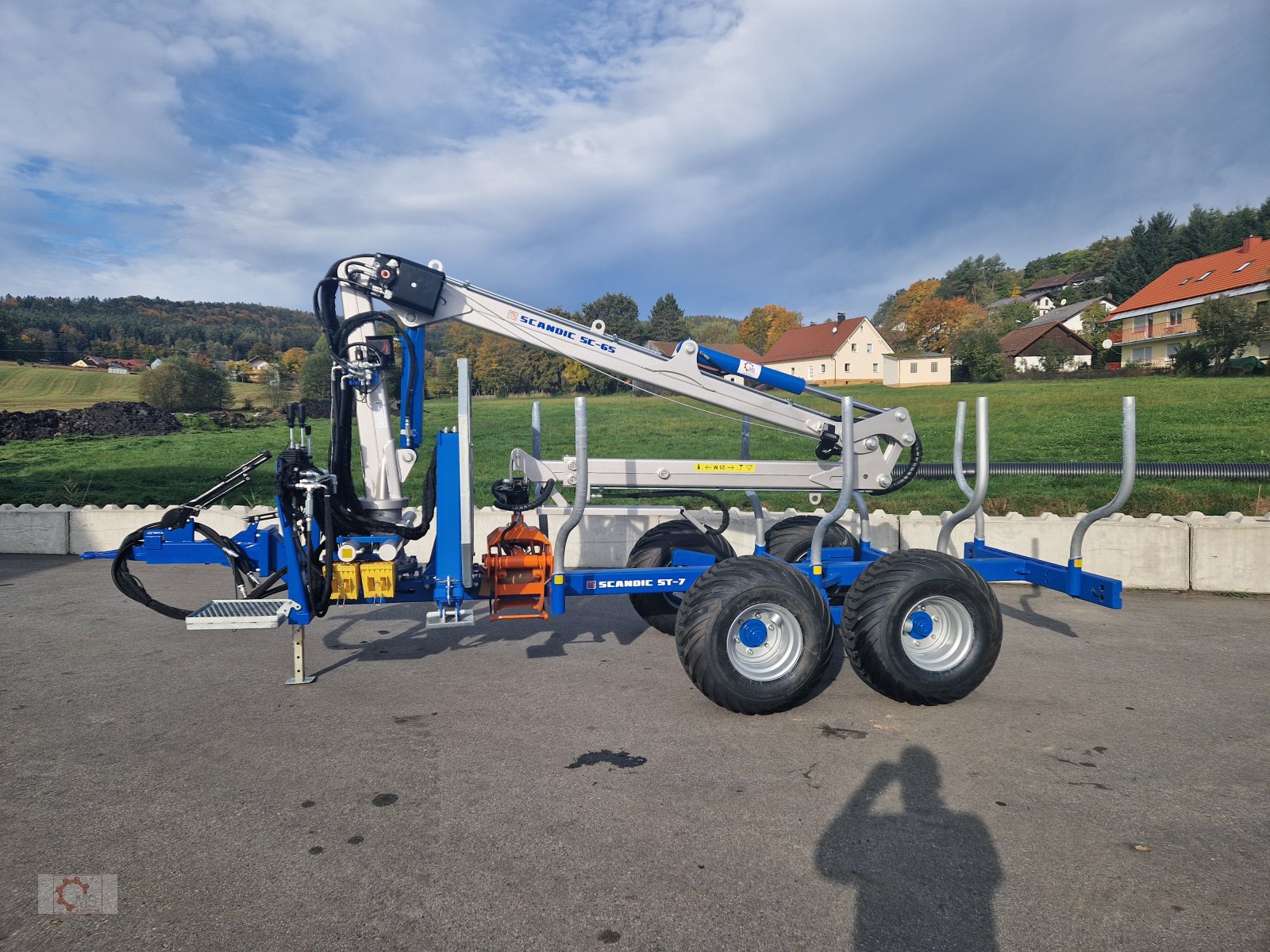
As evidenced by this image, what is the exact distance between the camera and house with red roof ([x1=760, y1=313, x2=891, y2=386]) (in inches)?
2448

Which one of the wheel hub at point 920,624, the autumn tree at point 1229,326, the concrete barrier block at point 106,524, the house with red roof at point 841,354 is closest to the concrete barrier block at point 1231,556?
the wheel hub at point 920,624

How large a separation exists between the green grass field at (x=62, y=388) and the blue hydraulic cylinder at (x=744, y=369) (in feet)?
96.1

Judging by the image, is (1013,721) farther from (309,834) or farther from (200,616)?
(200,616)

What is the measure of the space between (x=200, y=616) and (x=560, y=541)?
2.48 meters

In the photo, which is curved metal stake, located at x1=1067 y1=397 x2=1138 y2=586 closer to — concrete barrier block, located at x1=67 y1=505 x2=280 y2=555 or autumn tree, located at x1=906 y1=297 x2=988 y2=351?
concrete barrier block, located at x1=67 y1=505 x2=280 y2=555

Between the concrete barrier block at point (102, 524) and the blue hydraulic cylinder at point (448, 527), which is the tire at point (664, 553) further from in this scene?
the concrete barrier block at point (102, 524)

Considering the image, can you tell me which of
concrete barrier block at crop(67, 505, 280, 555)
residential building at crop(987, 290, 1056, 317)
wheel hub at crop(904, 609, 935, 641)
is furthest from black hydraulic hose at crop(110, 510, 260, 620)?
residential building at crop(987, 290, 1056, 317)

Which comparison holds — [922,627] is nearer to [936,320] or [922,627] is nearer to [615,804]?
[615,804]

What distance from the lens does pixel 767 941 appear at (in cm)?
309

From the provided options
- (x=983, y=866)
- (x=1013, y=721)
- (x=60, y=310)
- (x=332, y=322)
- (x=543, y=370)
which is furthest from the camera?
(x=60, y=310)

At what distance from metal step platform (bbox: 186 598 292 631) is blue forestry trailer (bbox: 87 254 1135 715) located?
0.05ft

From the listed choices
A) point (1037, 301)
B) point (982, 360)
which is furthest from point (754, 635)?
point (1037, 301)

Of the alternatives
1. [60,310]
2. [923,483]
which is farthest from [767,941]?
[60,310]

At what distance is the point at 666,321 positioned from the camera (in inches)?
3846
